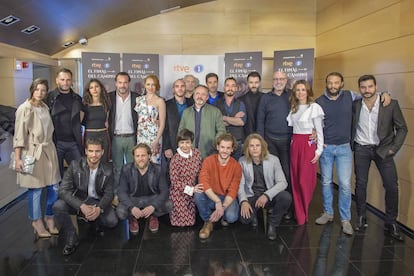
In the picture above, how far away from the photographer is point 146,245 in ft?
11.0

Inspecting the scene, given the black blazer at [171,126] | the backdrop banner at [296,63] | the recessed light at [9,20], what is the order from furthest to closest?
the backdrop banner at [296,63], the black blazer at [171,126], the recessed light at [9,20]

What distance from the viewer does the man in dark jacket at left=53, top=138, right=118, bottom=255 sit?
3277mm

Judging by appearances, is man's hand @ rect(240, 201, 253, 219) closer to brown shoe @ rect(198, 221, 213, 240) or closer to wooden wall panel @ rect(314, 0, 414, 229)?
brown shoe @ rect(198, 221, 213, 240)

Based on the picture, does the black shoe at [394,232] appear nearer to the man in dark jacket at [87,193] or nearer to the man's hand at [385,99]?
the man's hand at [385,99]

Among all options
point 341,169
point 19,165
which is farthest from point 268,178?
point 19,165

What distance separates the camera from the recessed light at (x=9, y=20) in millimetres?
3855

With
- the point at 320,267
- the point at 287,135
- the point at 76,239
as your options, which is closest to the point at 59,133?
the point at 76,239

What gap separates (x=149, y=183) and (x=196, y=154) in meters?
0.56

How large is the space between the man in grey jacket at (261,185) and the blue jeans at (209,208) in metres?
0.10

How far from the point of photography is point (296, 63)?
5.63 m

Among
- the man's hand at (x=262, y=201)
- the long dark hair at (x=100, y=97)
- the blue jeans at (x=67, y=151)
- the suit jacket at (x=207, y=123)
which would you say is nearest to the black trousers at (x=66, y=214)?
the blue jeans at (x=67, y=151)

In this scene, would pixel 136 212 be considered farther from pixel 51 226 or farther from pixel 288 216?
pixel 288 216

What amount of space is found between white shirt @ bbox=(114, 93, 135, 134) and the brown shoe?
1310mm

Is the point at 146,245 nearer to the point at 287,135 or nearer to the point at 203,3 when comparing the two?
the point at 287,135
